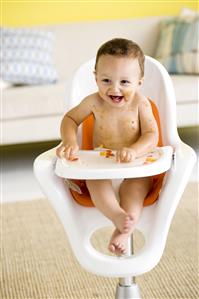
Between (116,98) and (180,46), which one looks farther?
(180,46)

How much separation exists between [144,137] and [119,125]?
7 cm

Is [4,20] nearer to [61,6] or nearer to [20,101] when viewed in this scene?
[61,6]

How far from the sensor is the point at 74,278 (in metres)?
2.13

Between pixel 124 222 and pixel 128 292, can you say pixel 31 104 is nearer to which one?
pixel 128 292

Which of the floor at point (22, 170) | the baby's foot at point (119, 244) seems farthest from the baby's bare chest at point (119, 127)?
the floor at point (22, 170)

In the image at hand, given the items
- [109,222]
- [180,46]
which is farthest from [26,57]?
[109,222]

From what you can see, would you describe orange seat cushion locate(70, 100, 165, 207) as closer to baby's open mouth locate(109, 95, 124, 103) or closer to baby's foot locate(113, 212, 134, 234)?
baby's foot locate(113, 212, 134, 234)

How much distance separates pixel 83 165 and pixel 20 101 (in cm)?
193

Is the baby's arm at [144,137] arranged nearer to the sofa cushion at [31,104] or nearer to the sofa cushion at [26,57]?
the sofa cushion at [31,104]

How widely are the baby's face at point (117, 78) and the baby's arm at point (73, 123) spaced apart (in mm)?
91

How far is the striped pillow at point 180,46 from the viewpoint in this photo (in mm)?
3793

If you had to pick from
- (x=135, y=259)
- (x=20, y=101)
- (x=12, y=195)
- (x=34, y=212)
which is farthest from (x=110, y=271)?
(x=20, y=101)

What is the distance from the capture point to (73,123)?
1.65 metres

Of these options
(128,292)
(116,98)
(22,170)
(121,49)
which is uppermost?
(121,49)
